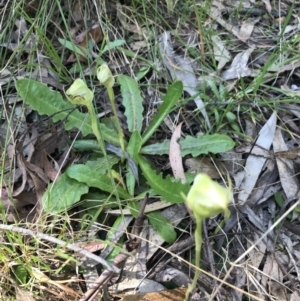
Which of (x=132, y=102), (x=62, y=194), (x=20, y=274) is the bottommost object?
(x=20, y=274)

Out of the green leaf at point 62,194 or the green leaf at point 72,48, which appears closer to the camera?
the green leaf at point 62,194

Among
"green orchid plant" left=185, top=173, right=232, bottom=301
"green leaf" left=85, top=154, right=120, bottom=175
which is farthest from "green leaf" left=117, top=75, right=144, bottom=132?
"green orchid plant" left=185, top=173, right=232, bottom=301

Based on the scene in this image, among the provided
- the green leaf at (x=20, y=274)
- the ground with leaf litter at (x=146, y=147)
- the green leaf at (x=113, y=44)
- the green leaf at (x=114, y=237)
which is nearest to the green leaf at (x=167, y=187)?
the ground with leaf litter at (x=146, y=147)

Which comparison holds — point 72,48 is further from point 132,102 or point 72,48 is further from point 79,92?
point 79,92

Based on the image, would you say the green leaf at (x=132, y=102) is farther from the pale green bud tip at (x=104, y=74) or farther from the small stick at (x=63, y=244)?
the small stick at (x=63, y=244)

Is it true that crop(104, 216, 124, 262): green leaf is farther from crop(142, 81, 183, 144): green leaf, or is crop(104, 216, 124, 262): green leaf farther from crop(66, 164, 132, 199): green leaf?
crop(142, 81, 183, 144): green leaf

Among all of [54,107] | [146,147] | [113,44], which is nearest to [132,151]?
[146,147]

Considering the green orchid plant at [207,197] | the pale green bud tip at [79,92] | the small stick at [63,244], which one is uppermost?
the green orchid plant at [207,197]
